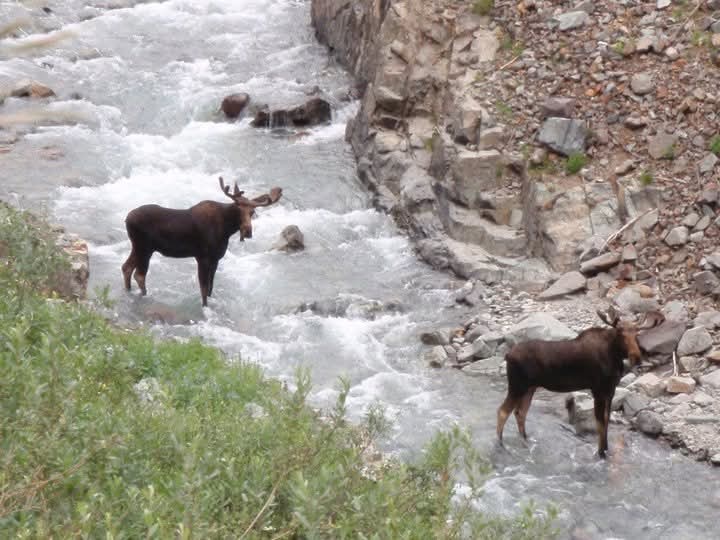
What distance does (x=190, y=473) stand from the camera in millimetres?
4590

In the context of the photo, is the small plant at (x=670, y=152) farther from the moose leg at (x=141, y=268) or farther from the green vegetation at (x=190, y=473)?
the green vegetation at (x=190, y=473)

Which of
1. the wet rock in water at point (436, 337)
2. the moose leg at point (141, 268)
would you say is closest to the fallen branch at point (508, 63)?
the wet rock in water at point (436, 337)

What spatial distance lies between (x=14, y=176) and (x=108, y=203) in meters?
1.69

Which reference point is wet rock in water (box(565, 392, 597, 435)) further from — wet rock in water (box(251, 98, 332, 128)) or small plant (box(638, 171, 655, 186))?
wet rock in water (box(251, 98, 332, 128))

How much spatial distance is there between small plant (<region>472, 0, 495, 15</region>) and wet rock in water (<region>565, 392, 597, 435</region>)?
26.6ft

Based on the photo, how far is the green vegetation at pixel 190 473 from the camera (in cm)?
467

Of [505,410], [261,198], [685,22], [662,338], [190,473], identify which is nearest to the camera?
[190,473]

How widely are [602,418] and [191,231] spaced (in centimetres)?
584

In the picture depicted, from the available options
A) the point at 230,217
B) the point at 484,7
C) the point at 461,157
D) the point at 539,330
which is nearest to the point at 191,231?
the point at 230,217

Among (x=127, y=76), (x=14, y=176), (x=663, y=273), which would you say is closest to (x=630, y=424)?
(x=663, y=273)

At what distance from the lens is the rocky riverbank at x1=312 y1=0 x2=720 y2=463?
41.6ft

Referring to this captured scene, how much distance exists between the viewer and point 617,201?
14.4m

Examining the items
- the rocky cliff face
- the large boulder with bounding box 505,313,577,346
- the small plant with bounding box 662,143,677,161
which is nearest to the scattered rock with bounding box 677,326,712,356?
the large boulder with bounding box 505,313,577,346

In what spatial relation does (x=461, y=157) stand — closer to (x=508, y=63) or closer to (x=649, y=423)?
(x=508, y=63)
